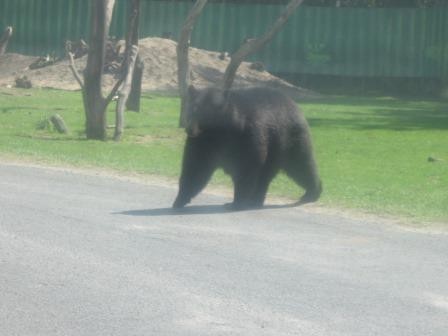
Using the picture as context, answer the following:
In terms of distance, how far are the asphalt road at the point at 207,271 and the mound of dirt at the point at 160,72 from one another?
69.8 feet

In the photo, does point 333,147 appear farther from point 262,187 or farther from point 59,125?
point 262,187

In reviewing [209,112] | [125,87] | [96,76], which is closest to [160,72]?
[125,87]

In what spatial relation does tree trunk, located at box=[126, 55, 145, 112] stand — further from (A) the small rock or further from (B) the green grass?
(A) the small rock

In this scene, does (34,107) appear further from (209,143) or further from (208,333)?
(208,333)

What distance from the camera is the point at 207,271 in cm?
933

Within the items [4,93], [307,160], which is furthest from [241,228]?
[4,93]

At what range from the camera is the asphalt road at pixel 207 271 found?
773cm

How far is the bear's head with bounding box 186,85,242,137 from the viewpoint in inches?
490

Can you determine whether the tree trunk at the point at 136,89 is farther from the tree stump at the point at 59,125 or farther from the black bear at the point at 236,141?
the black bear at the point at 236,141

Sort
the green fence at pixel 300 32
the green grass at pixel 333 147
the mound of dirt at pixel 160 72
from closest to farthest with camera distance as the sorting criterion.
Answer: the green grass at pixel 333 147 → the mound of dirt at pixel 160 72 → the green fence at pixel 300 32

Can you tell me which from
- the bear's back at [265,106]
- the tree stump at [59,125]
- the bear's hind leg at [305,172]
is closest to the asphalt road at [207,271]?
the bear's hind leg at [305,172]

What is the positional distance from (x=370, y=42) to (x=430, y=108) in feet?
27.0

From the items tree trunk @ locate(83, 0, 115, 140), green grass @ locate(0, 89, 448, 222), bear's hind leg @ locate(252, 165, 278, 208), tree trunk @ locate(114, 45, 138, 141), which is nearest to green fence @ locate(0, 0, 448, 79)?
green grass @ locate(0, 89, 448, 222)

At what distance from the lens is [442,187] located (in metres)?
16.1
